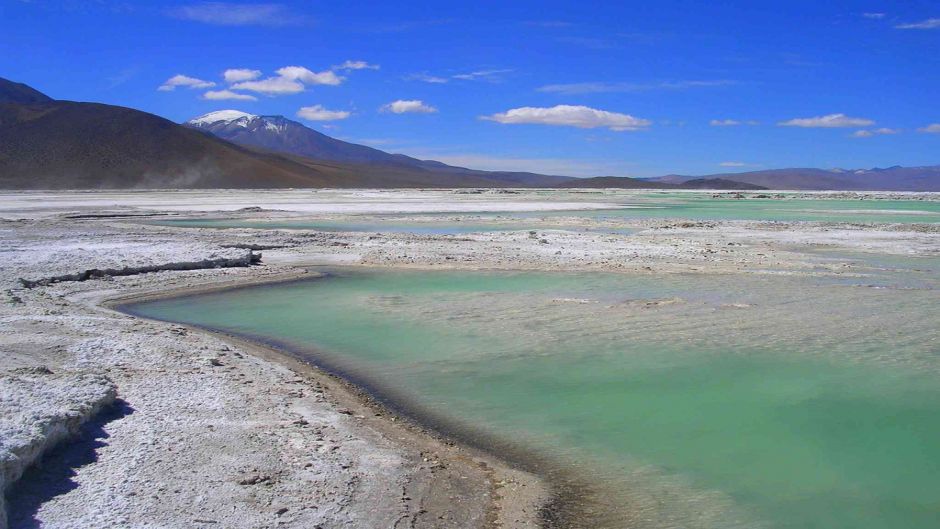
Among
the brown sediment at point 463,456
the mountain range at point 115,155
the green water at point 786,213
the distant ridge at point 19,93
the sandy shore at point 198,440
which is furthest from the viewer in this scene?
the distant ridge at point 19,93

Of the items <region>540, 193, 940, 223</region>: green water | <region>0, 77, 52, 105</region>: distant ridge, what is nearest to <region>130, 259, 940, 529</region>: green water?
<region>540, 193, 940, 223</region>: green water

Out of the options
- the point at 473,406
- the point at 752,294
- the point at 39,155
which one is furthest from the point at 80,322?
the point at 39,155

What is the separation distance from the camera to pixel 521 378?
24.8 ft

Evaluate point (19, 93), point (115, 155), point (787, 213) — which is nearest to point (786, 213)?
point (787, 213)

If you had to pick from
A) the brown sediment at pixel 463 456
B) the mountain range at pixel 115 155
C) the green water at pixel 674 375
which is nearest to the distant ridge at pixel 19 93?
the mountain range at pixel 115 155

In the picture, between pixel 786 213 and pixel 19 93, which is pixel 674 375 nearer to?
pixel 786 213

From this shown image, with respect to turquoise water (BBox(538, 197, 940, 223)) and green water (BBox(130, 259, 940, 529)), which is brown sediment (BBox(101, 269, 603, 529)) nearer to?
green water (BBox(130, 259, 940, 529))

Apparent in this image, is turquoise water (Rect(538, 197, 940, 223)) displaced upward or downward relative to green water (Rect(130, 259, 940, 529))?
upward

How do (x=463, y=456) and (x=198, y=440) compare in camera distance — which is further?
(x=463, y=456)

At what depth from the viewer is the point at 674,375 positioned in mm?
7734

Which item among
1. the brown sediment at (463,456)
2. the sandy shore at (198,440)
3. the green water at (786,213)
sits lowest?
the brown sediment at (463,456)

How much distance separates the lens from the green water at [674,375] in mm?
5137

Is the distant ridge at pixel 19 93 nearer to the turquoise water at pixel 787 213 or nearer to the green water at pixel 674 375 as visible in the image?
the turquoise water at pixel 787 213

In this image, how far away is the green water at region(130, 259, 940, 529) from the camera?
16.9 ft
